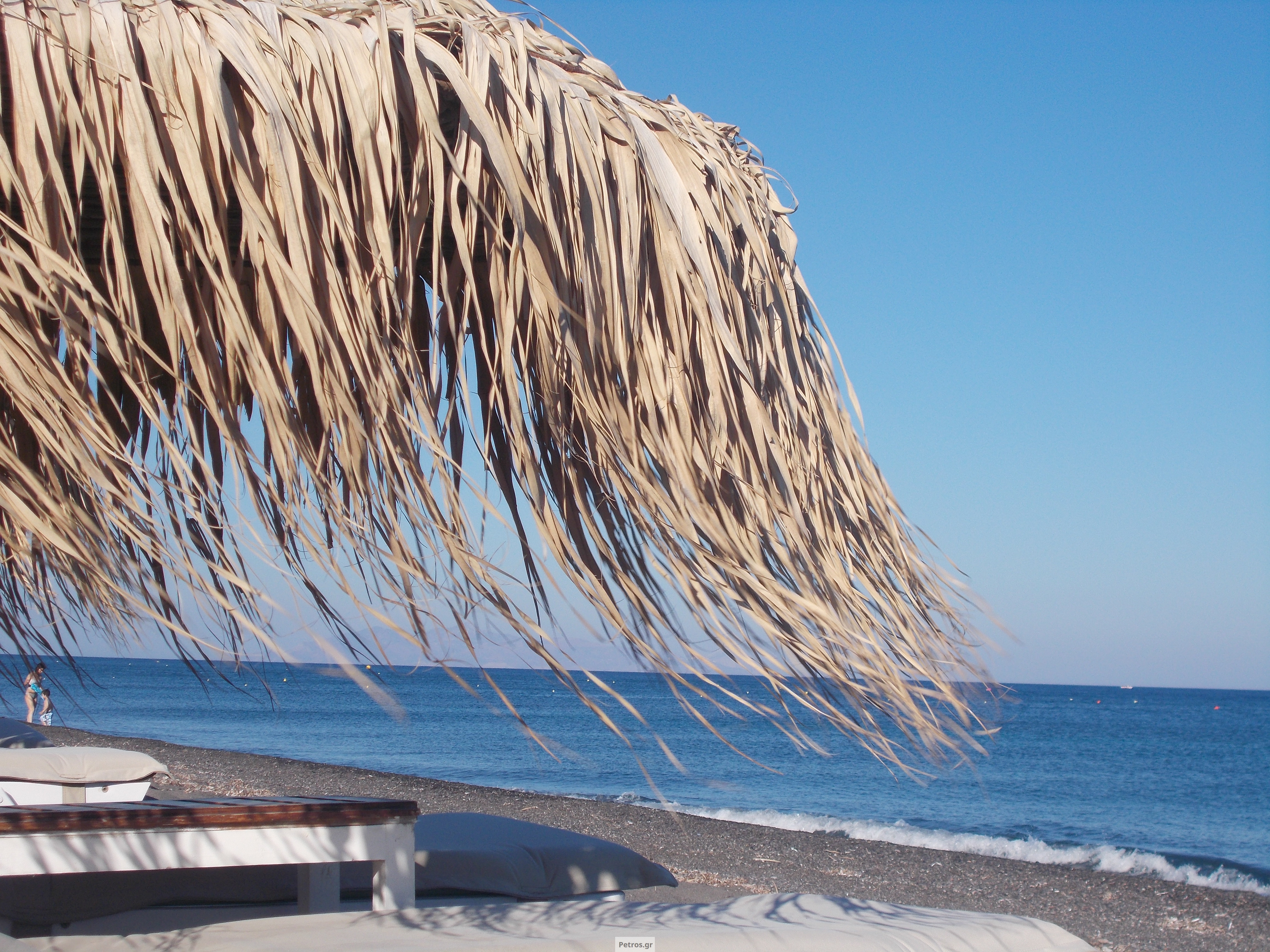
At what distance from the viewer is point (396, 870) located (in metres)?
2.44

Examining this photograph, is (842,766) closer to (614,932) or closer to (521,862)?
(521,862)

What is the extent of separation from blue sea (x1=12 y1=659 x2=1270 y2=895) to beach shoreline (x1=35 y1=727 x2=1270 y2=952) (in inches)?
30.7

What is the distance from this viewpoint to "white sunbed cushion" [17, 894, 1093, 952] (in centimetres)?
191

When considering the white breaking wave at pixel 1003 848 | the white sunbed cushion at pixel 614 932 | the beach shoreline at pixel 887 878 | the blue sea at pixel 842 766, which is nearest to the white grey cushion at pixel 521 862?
the blue sea at pixel 842 766

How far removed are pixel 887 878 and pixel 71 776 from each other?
6.38 metres

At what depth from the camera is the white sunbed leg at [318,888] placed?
2.59m

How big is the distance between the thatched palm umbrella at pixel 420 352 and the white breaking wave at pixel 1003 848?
10790mm

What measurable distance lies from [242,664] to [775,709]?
597 millimetres

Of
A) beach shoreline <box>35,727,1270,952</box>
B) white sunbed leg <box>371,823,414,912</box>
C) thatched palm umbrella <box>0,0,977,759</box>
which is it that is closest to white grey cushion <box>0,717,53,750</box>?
beach shoreline <box>35,727,1270,952</box>

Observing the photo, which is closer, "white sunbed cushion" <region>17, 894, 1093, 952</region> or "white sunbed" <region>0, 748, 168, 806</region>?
"white sunbed cushion" <region>17, 894, 1093, 952</region>

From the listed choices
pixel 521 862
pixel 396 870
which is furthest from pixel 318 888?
pixel 521 862

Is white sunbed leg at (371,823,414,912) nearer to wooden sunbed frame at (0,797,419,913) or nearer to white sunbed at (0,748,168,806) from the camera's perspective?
wooden sunbed frame at (0,797,419,913)

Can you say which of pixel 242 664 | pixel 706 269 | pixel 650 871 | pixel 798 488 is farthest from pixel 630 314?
pixel 650 871

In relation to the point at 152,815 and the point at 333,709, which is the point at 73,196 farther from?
the point at 333,709
